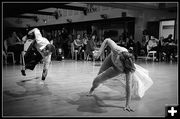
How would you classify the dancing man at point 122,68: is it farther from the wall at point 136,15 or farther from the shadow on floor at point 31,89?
the wall at point 136,15

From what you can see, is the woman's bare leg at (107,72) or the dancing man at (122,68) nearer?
the dancing man at (122,68)

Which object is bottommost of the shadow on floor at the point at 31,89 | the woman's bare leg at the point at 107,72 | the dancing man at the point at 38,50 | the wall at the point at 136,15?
the shadow on floor at the point at 31,89

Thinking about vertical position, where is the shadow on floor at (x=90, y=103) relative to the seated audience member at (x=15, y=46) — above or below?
below

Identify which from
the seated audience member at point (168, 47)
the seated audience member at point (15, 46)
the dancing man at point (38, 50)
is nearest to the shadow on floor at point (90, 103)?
the dancing man at point (38, 50)

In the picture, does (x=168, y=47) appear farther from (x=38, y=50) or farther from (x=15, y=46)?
(x=38, y=50)

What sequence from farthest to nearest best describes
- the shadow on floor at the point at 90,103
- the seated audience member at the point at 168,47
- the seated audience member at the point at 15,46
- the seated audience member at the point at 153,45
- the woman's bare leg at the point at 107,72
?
the seated audience member at the point at 153,45 < the seated audience member at the point at 168,47 < the seated audience member at the point at 15,46 < the woman's bare leg at the point at 107,72 < the shadow on floor at the point at 90,103

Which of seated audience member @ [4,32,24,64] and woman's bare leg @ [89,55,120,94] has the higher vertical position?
seated audience member @ [4,32,24,64]

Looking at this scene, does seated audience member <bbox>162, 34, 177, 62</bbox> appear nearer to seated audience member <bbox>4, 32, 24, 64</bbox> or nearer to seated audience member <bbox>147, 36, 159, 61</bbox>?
seated audience member <bbox>147, 36, 159, 61</bbox>

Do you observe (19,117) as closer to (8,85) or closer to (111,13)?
(8,85)

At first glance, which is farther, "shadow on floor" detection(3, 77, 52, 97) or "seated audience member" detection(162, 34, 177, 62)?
"seated audience member" detection(162, 34, 177, 62)

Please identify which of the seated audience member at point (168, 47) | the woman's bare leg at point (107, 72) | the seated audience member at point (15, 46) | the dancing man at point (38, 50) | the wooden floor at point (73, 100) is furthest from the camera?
the seated audience member at point (168, 47)

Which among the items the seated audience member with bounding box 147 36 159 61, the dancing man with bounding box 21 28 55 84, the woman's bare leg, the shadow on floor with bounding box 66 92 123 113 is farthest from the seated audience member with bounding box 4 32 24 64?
the woman's bare leg

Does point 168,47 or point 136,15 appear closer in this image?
point 168,47

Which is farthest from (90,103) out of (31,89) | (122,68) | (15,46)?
(15,46)
